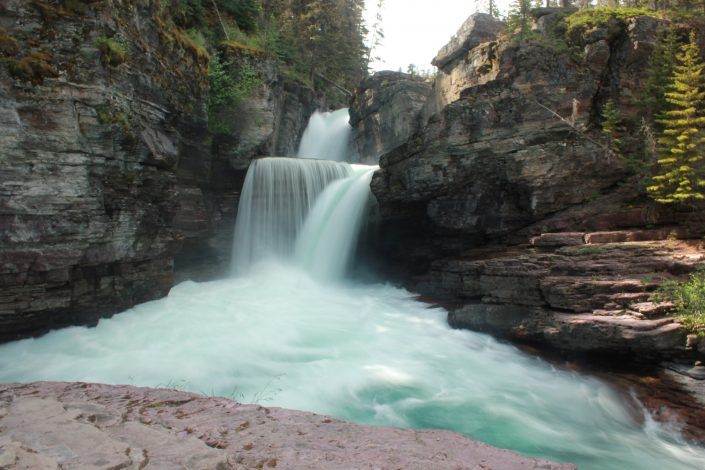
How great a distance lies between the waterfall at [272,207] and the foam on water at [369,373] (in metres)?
5.18

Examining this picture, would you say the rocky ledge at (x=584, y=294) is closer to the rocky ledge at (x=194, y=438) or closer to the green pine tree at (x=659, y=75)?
the green pine tree at (x=659, y=75)

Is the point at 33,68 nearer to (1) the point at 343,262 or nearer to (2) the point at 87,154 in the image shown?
(2) the point at 87,154

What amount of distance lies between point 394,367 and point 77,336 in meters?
7.76

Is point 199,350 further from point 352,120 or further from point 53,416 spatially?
point 352,120

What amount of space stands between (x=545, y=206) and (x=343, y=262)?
8839 millimetres

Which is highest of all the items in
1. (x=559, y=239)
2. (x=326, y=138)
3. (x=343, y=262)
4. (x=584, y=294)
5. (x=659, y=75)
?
(x=326, y=138)

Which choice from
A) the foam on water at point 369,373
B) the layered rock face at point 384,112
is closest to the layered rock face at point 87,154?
the foam on water at point 369,373

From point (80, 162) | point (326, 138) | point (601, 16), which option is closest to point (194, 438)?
point (80, 162)

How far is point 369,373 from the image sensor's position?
335 inches

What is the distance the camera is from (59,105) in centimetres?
874

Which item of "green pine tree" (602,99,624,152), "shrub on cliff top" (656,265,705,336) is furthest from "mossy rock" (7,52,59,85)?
"green pine tree" (602,99,624,152)

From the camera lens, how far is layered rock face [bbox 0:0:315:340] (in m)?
8.35

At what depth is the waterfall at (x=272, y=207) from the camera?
679 inches

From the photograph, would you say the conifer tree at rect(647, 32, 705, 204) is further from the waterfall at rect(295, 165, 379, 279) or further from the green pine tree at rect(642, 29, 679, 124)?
the waterfall at rect(295, 165, 379, 279)
